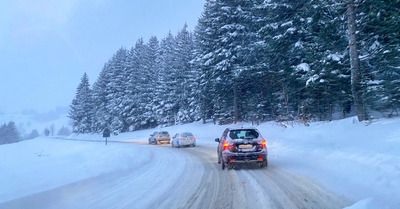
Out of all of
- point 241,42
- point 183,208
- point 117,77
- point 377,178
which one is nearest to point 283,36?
point 241,42

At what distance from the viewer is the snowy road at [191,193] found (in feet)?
18.0

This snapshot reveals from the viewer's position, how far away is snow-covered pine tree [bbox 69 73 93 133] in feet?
226

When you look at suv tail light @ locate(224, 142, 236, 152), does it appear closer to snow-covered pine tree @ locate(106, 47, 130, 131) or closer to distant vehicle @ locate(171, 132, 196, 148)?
distant vehicle @ locate(171, 132, 196, 148)


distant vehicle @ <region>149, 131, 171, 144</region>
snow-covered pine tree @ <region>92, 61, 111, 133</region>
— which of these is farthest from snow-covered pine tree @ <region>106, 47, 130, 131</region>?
distant vehicle @ <region>149, 131, 171, 144</region>

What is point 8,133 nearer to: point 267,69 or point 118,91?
point 118,91

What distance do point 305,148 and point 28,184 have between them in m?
12.3

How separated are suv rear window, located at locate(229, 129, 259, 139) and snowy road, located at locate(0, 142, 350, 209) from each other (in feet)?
5.42

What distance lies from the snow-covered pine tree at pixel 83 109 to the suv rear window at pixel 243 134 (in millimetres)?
64572

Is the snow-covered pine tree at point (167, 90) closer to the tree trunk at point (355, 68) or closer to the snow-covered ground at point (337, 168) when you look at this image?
the snow-covered ground at point (337, 168)

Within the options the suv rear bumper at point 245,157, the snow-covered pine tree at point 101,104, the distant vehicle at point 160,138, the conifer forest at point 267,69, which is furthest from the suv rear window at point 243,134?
the snow-covered pine tree at point 101,104

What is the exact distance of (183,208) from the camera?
523 cm

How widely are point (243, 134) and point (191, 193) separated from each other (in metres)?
4.37

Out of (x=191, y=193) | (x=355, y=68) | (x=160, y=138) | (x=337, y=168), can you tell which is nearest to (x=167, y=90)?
(x=160, y=138)

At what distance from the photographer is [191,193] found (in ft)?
21.4
